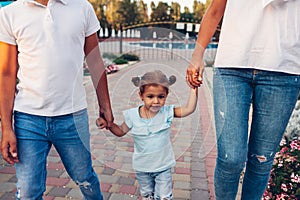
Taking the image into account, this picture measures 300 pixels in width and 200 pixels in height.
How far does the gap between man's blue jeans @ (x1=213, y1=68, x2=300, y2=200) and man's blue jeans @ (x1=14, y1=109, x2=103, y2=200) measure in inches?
27.2

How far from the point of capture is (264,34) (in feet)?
5.33

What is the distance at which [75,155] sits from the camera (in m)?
1.81

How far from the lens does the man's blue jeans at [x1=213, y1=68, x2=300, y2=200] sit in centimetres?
167

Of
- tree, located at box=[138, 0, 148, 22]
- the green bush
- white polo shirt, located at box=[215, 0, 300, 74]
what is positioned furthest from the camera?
tree, located at box=[138, 0, 148, 22]

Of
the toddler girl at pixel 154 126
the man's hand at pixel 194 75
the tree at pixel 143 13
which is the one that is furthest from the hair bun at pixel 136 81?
the tree at pixel 143 13

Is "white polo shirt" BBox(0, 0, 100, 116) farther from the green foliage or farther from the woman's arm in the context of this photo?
the green foliage

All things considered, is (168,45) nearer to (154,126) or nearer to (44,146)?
(154,126)

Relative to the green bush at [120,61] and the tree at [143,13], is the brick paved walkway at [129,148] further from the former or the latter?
the tree at [143,13]

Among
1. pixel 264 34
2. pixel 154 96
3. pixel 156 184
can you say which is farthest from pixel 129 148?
pixel 264 34

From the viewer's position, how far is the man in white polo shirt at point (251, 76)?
5.30 feet

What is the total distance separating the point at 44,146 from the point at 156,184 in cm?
69

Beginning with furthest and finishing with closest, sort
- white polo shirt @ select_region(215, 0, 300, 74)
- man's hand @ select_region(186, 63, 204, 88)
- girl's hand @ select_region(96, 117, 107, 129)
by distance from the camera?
1. girl's hand @ select_region(96, 117, 107, 129)
2. man's hand @ select_region(186, 63, 204, 88)
3. white polo shirt @ select_region(215, 0, 300, 74)

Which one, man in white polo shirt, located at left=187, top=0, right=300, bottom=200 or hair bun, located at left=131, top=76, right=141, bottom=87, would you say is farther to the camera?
hair bun, located at left=131, top=76, right=141, bottom=87

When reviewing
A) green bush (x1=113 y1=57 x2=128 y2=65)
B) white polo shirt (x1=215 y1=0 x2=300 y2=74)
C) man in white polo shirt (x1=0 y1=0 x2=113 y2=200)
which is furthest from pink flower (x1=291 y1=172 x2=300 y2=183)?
man in white polo shirt (x1=0 y1=0 x2=113 y2=200)
